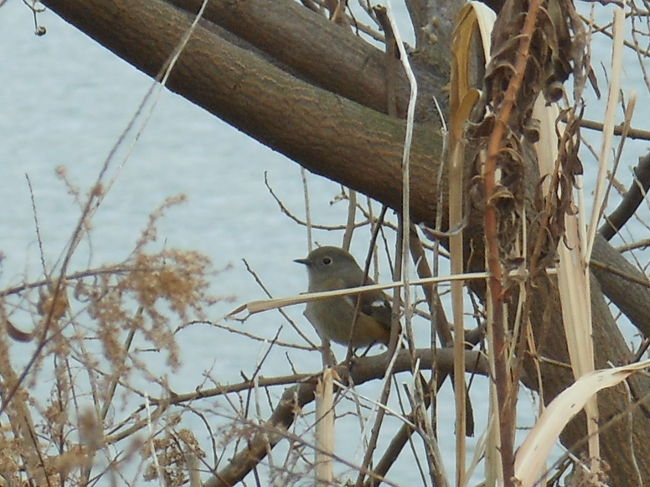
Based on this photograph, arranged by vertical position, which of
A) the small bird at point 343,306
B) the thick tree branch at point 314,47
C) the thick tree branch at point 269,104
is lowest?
the thick tree branch at point 269,104

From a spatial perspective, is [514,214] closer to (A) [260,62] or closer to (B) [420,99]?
(A) [260,62]

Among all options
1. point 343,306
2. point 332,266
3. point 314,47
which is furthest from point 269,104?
point 332,266

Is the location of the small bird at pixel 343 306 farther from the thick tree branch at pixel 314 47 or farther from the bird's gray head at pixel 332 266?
the thick tree branch at pixel 314 47

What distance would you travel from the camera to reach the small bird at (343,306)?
3744 millimetres

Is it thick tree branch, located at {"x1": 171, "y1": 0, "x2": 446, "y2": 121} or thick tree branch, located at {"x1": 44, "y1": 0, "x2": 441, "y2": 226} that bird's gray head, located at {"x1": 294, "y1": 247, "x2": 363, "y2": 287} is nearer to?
thick tree branch, located at {"x1": 171, "y1": 0, "x2": 446, "y2": 121}

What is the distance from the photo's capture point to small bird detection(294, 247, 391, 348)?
12.3 ft

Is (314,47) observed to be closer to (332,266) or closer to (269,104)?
(269,104)

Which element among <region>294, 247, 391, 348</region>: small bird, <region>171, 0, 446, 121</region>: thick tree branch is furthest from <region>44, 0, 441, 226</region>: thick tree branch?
<region>294, 247, 391, 348</region>: small bird

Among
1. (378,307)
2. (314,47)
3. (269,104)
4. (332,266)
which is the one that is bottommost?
(269,104)

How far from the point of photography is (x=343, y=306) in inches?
151

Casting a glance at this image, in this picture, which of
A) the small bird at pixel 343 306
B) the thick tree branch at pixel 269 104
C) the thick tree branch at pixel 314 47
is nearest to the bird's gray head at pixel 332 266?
the small bird at pixel 343 306

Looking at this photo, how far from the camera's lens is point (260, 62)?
216cm

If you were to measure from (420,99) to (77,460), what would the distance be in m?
1.69

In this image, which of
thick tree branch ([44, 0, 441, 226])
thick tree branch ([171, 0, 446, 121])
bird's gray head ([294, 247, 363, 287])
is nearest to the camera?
thick tree branch ([44, 0, 441, 226])
